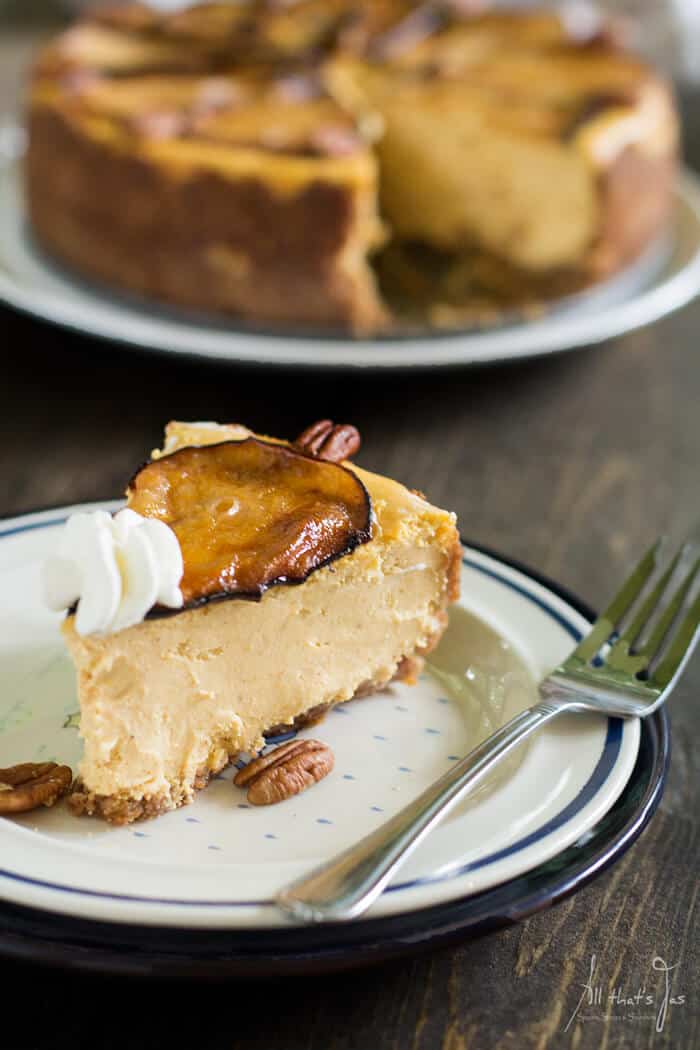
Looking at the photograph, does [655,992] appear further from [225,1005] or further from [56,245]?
[56,245]

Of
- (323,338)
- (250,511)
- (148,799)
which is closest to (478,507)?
(323,338)

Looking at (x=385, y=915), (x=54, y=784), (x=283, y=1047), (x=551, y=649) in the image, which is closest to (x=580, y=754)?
(x=551, y=649)

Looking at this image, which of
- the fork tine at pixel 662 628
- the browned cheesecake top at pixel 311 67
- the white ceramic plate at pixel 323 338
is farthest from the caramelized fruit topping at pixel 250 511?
the browned cheesecake top at pixel 311 67

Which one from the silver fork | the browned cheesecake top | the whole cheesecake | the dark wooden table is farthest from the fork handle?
the browned cheesecake top

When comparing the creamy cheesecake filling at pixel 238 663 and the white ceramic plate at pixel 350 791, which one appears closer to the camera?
the white ceramic plate at pixel 350 791

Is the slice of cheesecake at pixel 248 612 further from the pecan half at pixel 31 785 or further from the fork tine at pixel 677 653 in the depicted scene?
the fork tine at pixel 677 653

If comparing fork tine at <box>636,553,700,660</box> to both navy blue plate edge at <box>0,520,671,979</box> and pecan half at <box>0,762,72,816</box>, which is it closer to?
navy blue plate edge at <box>0,520,671,979</box>
